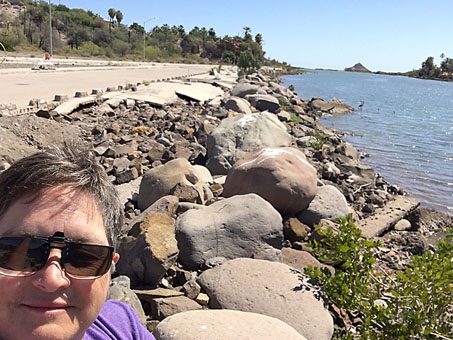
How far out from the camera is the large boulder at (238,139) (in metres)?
7.87

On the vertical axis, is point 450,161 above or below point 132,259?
below

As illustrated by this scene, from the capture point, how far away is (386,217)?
8.12m

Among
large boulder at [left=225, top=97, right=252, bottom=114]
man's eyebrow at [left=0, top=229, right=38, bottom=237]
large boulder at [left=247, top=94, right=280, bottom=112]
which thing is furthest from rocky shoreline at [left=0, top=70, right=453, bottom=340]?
large boulder at [left=247, top=94, right=280, bottom=112]

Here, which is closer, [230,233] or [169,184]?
[230,233]

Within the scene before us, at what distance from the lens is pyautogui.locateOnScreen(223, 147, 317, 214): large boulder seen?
5648mm

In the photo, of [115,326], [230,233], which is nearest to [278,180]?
[230,233]

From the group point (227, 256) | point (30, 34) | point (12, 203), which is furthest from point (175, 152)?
point (30, 34)

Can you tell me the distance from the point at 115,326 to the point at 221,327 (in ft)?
3.17

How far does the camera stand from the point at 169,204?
4781 mm

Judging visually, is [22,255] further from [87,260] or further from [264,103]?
[264,103]

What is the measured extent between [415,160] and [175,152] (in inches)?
426

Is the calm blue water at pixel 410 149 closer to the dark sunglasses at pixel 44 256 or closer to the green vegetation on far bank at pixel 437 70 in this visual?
the dark sunglasses at pixel 44 256

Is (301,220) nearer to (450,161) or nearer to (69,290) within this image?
(69,290)

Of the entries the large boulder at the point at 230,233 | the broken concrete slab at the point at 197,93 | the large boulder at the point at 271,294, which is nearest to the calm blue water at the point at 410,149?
the broken concrete slab at the point at 197,93
